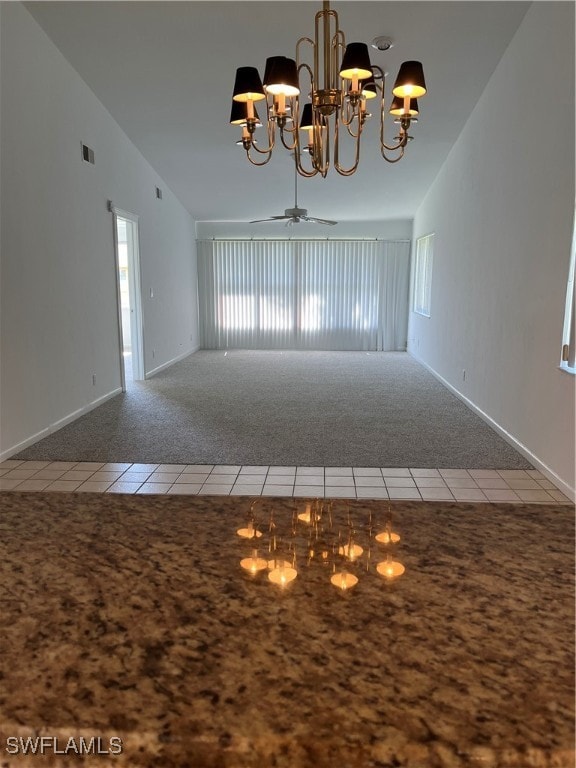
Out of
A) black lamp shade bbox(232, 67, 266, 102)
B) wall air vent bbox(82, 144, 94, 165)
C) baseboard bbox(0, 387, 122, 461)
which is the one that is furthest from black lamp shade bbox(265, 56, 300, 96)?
wall air vent bbox(82, 144, 94, 165)

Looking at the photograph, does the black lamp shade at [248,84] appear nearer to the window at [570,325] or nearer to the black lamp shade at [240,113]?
the black lamp shade at [240,113]

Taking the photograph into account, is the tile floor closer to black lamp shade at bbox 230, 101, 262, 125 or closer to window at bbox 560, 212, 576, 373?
window at bbox 560, 212, 576, 373

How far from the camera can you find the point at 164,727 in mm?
500

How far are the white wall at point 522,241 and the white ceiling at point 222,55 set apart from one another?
288 millimetres

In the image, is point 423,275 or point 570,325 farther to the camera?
point 423,275

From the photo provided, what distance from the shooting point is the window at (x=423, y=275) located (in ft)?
26.4

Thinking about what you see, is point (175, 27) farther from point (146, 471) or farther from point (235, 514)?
point (235, 514)

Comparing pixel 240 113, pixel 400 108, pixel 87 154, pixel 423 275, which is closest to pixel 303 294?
pixel 423 275

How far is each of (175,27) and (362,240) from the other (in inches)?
248

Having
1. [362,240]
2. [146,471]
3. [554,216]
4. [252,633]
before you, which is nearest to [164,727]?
[252,633]

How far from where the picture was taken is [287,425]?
4.48m

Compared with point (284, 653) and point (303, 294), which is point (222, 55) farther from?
point (303, 294)

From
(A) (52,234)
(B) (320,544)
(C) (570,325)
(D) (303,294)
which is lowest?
(B) (320,544)

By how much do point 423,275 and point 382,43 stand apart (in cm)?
489
